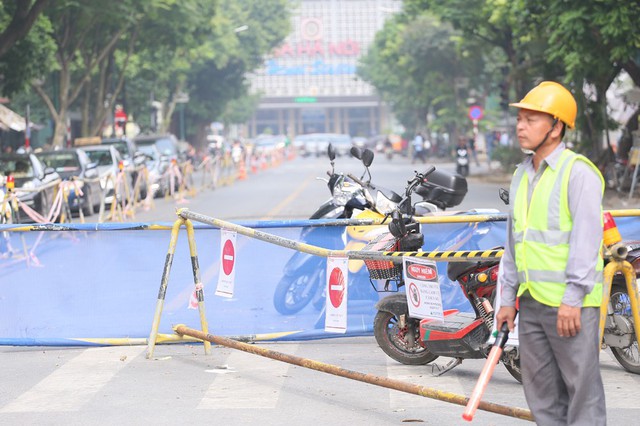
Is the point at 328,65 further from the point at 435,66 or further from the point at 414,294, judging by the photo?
the point at 414,294

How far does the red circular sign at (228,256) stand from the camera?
355 inches

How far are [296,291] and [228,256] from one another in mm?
685

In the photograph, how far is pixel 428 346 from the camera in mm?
7852

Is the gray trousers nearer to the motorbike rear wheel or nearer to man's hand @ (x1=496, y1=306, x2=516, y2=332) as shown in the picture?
man's hand @ (x1=496, y1=306, x2=516, y2=332)

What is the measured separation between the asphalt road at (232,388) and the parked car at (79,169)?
1557cm

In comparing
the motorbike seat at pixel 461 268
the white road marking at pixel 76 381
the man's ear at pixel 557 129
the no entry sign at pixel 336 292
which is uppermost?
the man's ear at pixel 557 129

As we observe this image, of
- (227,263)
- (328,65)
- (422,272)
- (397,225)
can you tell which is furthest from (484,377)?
(328,65)

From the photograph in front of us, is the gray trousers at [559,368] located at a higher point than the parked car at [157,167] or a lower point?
higher

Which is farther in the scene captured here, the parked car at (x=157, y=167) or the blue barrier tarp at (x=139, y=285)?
the parked car at (x=157, y=167)

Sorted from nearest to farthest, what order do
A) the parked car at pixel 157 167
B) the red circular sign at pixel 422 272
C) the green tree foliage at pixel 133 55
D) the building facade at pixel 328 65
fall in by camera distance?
the red circular sign at pixel 422 272, the parked car at pixel 157 167, the green tree foliage at pixel 133 55, the building facade at pixel 328 65

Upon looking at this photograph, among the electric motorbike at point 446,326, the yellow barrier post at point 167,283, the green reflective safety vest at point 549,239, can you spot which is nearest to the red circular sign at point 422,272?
the electric motorbike at point 446,326

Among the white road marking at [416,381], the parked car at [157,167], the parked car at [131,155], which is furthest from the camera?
the parked car at [157,167]

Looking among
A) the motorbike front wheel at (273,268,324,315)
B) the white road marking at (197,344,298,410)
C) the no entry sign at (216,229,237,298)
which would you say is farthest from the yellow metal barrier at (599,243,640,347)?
the no entry sign at (216,229,237,298)

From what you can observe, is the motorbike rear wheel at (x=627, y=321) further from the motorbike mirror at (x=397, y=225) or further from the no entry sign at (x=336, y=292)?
the no entry sign at (x=336, y=292)
